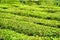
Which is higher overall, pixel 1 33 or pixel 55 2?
pixel 1 33

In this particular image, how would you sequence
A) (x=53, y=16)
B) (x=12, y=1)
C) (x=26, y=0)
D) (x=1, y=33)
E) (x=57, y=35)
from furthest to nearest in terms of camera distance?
1. (x=26, y=0)
2. (x=12, y=1)
3. (x=53, y=16)
4. (x=57, y=35)
5. (x=1, y=33)

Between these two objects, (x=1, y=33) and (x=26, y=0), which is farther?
(x=26, y=0)

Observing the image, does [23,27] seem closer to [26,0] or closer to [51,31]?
[51,31]

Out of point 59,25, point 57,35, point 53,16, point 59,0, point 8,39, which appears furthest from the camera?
point 59,0

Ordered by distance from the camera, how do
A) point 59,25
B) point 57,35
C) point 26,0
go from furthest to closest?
point 26,0
point 59,25
point 57,35

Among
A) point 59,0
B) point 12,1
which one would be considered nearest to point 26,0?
point 12,1

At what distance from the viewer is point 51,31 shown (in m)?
30.4

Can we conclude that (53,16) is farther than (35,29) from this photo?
Yes

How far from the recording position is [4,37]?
943 inches

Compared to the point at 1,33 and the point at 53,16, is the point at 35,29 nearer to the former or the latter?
the point at 1,33

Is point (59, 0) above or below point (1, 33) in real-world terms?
below

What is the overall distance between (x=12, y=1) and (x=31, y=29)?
2201 inches

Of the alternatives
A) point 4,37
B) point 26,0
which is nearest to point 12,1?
point 26,0

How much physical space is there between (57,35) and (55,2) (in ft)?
231
